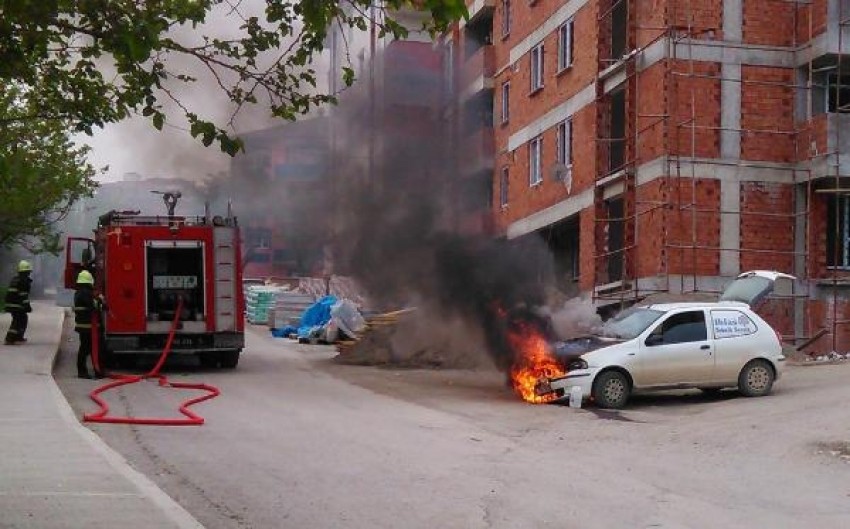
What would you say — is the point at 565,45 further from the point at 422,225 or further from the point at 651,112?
the point at 422,225

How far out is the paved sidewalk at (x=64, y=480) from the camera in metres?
7.15

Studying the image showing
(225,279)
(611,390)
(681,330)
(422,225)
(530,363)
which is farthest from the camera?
(422,225)

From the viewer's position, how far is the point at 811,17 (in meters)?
23.5

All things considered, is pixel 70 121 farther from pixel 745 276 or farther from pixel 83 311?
pixel 745 276

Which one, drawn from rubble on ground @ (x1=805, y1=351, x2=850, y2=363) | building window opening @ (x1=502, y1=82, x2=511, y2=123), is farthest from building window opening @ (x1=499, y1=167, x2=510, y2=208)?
rubble on ground @ (x1=805, y1=351, x2=850, y2=363)

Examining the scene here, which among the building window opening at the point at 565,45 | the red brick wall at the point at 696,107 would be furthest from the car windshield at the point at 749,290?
the building window opening at the point at 565,45

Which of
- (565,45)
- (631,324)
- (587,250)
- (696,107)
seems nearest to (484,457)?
(631,324)

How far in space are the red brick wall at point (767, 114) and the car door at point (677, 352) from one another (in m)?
8.43

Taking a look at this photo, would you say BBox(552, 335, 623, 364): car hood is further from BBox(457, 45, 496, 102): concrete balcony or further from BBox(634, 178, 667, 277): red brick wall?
BBox(457, 45, 496, 102): concrete balcony

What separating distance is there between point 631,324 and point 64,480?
988 cm

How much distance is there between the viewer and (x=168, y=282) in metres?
19.8

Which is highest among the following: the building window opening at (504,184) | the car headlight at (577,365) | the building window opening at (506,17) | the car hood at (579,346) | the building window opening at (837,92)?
the building window opening at (506,17)

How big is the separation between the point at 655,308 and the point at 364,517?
962 centimetres

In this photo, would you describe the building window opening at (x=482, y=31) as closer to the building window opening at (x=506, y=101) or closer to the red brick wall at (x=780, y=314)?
the building window opening at (x=506, y=101)
